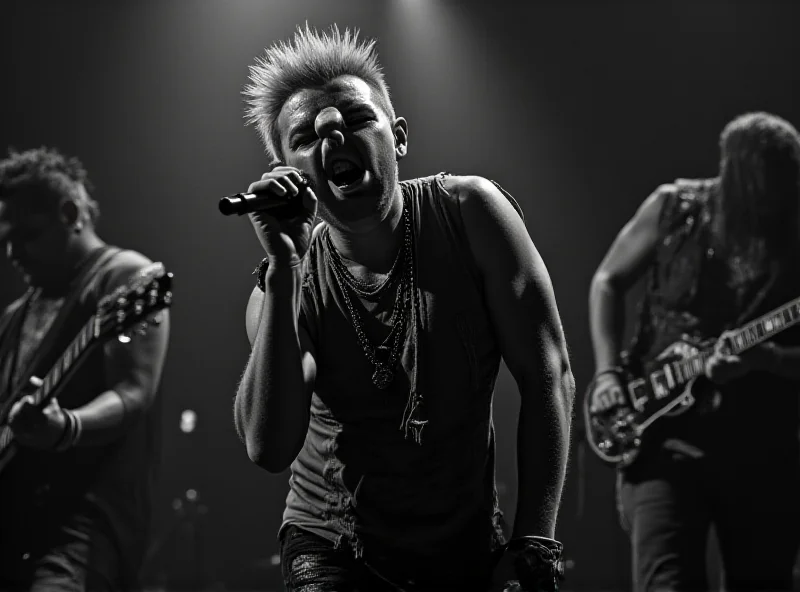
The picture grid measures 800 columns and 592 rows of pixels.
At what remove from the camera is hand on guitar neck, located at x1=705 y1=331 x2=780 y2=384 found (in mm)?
3779

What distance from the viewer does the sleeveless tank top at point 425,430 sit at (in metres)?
1.78

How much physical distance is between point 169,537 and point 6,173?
2.19 m

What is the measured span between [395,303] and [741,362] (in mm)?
2402

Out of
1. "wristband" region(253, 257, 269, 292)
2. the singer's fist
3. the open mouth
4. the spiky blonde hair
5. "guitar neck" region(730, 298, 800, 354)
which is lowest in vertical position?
"guitar neck" region(730, 298, 800, 354)

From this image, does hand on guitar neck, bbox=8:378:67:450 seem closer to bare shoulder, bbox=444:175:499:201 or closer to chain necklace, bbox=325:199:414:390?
chain necklace, bbox=325:199:414:390

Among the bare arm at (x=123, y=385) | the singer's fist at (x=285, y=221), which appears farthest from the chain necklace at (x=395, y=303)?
the bare arm at (x=123, y=385)

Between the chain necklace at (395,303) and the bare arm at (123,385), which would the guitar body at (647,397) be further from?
the chain necklace at (395,303)

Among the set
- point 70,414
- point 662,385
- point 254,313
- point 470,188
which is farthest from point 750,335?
point 70,414

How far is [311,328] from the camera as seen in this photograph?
6.27ft

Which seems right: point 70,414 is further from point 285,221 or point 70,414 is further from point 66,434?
point 285,221

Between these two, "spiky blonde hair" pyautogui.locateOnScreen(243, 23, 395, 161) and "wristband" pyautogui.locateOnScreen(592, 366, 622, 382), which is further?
"wristband" pyautogui.locateOnScreen(592, 366, 622, 382)

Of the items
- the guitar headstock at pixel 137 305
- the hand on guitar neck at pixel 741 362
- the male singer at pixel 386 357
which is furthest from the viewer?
the hand on guitar neck at pixel 741 362

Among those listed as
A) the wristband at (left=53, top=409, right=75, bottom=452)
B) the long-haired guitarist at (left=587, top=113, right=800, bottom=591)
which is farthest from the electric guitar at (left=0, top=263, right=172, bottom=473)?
the long-haired guitarist at (left=587, top=113, right=800, bottom=591)

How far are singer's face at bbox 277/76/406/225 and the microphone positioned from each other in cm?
11
